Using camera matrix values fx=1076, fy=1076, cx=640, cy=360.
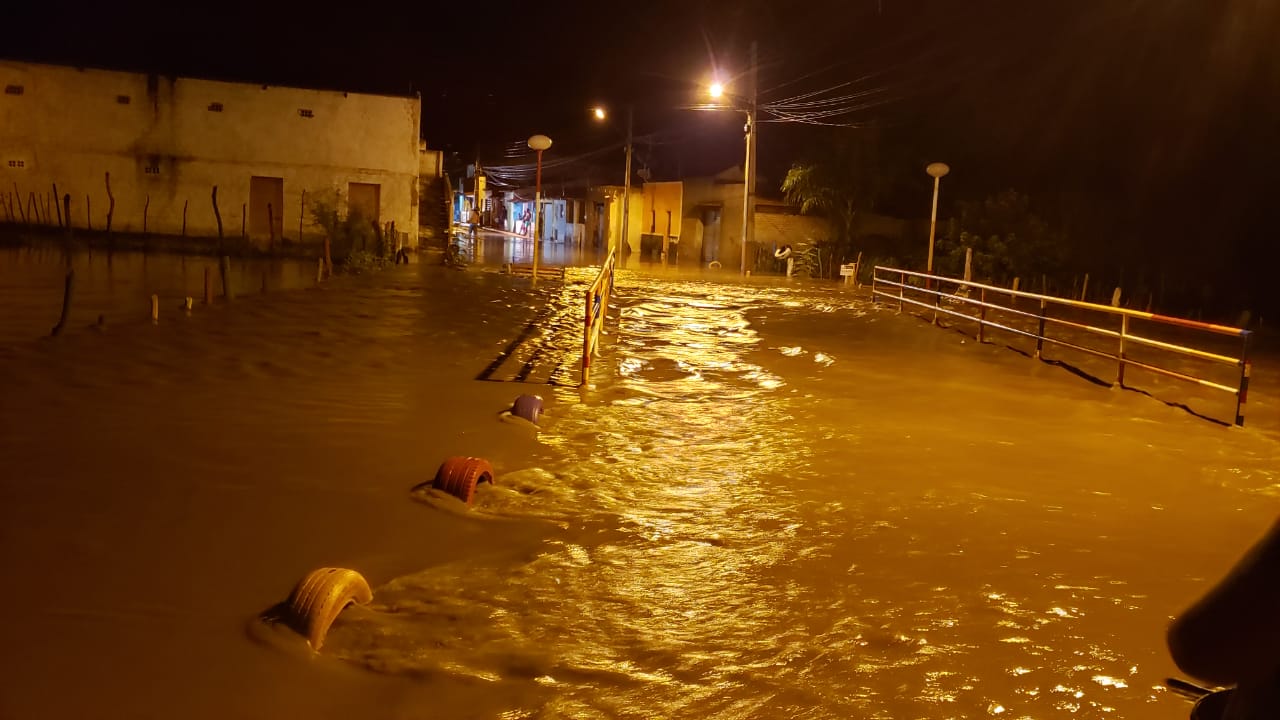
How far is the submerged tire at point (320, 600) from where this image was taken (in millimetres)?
5148

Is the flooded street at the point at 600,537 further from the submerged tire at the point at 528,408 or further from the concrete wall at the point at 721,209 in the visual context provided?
the concrete wall at the point at 721,209

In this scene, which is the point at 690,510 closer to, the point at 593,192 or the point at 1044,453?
the point at 1044,453

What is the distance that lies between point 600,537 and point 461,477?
1259mm

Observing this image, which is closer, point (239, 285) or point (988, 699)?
point (988, 699)

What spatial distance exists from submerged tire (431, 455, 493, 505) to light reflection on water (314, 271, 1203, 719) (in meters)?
0.18

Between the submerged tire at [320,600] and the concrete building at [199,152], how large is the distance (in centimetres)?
3293

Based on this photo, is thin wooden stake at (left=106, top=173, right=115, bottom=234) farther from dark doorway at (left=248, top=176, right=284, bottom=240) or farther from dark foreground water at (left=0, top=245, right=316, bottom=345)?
dark doorway at (left=248, top=176, right=284, bottom=240)

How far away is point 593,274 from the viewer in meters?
31.9

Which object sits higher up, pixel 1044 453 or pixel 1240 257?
pixel 1240 257

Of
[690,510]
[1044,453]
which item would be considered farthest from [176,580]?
[1044,453]

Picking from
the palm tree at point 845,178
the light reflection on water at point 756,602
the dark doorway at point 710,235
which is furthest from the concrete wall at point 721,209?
the light reflection on water at point 756,602

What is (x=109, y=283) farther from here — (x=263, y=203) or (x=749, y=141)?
(x=749, y=141)

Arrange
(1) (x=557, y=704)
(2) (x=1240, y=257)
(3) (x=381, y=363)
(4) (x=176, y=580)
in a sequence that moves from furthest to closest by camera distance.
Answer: (2) (x=1240, y=257) → (3) (x=381, y=363) → (4) (x=176, y=580) → (1) (x=557, y=704)

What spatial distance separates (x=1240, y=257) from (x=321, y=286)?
77.4ft
